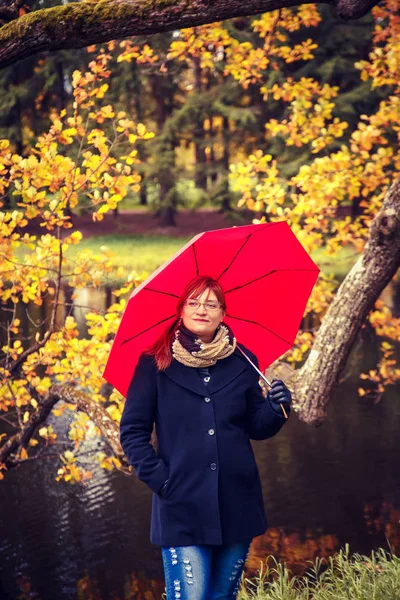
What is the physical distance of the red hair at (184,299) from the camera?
3.03 meters

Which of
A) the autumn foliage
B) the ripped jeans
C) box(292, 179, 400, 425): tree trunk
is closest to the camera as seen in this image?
the ripped jeans

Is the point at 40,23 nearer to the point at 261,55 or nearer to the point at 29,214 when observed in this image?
the point at 29,214

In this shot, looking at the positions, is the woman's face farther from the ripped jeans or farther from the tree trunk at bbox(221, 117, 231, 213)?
the tree trunk at bbox(221, 117, 231, 213)

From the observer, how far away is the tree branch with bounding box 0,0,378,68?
3.84m

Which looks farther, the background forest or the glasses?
the background forest

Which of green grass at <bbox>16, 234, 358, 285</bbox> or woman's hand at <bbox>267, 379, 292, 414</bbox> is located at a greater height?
woman's hand at <bbox>267, 379, 292, 414</bbox>

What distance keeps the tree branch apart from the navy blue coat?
181 centimetres

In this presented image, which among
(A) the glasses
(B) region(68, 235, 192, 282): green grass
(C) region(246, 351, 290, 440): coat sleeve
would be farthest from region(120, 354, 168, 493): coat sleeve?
(B) region(68, 235, 192, 282): green grass

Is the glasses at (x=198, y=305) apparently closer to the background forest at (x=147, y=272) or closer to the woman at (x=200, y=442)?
the woman at (x=200, y=442)

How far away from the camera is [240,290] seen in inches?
132

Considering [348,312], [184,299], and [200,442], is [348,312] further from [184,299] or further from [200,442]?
[200,442]

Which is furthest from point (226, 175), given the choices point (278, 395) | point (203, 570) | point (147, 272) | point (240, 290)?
point (203, 570)

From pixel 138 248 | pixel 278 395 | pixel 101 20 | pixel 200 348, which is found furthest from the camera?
pixel 138 248

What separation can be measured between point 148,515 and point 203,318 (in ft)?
21.0
